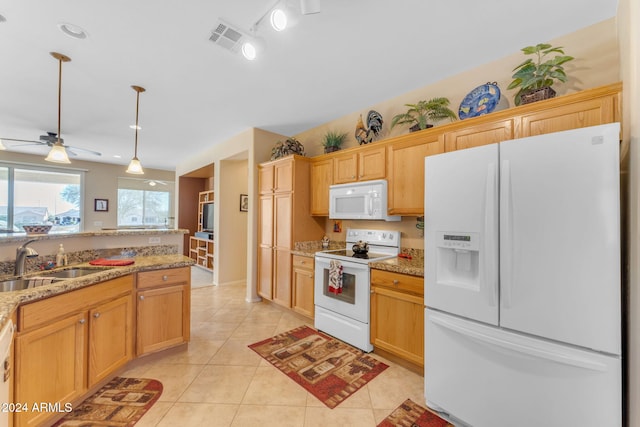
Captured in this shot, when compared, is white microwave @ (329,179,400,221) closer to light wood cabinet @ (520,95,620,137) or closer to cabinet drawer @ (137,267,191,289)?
light wood cabinet @ (520,95,620,137)

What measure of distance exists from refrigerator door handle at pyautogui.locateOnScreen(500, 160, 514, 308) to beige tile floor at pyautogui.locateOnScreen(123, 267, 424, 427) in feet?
3.54

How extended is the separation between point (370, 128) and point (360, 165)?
1.56 ft

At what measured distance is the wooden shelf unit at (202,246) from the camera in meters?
6.11

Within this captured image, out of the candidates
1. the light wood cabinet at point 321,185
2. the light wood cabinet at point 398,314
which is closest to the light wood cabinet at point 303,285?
the light wood cabinet at point 321,185

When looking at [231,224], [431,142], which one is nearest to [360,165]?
Answer: [431,142]

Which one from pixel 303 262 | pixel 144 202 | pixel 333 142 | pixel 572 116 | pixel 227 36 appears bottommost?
pixel 303 262

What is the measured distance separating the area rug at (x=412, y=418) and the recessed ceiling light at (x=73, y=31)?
3.55m

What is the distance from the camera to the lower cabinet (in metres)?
1.39

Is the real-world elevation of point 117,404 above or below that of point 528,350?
below

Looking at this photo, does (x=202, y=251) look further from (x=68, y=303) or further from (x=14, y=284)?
(x=68, y=303)

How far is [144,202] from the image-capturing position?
7.37 m

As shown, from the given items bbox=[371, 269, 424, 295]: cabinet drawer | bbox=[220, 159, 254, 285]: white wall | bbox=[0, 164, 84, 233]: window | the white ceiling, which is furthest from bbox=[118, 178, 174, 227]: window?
bbox=[371, 269, 424, 295]: cabinet drawer

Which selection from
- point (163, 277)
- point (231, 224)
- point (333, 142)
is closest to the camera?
point (163, 277)

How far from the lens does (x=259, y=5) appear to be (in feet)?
5.48
